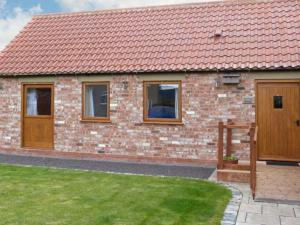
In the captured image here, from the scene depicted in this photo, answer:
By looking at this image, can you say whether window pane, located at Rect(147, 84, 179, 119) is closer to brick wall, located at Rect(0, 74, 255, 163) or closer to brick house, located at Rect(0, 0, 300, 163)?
brick house, located at Rect(0, 0, 300, 163)

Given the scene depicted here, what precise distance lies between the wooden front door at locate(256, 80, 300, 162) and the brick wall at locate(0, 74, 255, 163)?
1.32 feet

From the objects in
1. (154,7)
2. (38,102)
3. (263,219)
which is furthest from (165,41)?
(263,219)

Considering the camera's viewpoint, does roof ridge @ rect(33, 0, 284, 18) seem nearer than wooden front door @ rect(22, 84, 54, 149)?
No

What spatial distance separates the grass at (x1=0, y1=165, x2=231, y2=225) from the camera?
588 cm

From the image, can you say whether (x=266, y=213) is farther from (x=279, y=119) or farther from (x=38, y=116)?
(x=38, y=116)

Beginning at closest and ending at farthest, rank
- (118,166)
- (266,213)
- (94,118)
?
(266,213), (118,166), (94,118)

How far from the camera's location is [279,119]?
36.4ft

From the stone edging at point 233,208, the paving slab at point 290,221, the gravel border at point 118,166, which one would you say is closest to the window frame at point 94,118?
the gravel border at point 118,166

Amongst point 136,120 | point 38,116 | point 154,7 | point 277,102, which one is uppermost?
point 154,7

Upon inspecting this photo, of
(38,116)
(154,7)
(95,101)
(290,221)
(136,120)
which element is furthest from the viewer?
(154,7)

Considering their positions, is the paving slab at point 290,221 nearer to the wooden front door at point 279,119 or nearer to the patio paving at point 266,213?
the patio paving at point 266,213

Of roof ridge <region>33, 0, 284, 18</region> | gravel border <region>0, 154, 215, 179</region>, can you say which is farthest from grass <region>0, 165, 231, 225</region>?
roof ridge <region>33, 0, 284, 18</region>

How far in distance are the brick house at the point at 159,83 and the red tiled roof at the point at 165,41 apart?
0.13ft

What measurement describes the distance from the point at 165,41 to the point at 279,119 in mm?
4577
